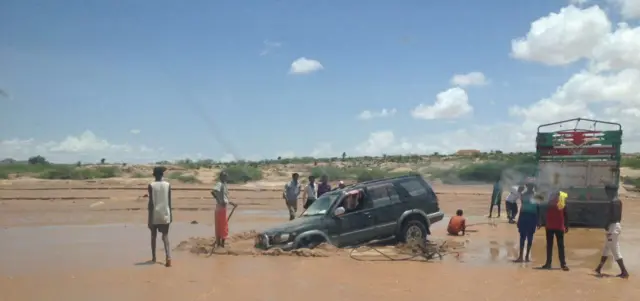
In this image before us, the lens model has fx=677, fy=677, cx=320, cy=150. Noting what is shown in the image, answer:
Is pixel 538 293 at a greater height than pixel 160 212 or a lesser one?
lesser

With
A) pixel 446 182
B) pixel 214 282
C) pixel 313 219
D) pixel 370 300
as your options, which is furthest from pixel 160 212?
pixel 446 182

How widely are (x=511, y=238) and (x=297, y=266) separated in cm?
758

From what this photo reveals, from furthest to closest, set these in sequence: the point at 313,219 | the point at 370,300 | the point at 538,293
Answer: the point at 313,219
the point at 538,293
the point at 370,300

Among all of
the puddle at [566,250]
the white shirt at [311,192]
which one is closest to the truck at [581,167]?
the puddle at [566,250]

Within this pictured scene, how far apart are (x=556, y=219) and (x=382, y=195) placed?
3.69 m

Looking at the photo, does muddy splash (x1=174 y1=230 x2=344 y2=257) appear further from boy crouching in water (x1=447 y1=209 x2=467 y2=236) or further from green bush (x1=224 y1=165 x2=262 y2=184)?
green bush (x1=224 y1=165 x2=262 y2=184)

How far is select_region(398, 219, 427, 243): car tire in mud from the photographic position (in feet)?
46.0

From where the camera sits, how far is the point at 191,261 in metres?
12.2

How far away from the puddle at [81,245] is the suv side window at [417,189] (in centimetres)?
502

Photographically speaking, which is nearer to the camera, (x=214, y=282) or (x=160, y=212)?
(x=214, y=282)

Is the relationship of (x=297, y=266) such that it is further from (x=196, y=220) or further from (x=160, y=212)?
(x=196, y=220)

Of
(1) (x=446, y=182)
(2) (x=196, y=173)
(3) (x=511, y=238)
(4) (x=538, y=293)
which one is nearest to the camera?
(4) (x=538, y=293)

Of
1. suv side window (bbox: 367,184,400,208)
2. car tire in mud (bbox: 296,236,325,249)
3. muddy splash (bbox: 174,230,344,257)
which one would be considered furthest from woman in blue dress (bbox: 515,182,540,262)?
car tire in mud (bbox: 296,236,325,249)

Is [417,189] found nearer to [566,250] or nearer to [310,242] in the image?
[310,242]
